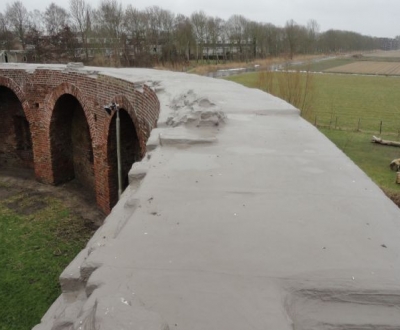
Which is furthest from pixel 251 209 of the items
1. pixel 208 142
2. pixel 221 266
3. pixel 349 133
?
pixel 349 133

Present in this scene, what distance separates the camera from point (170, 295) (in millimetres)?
1797

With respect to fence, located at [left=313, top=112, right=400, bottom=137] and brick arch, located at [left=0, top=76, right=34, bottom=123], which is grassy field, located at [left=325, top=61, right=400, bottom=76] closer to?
fence, located at [left=313, top=112, right=400, bottom=137]

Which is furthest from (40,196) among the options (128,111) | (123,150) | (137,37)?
(137,37)

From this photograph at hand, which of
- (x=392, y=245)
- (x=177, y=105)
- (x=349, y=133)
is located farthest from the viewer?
(x=349, y=133)

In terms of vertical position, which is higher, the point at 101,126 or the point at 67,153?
the point at 101,126

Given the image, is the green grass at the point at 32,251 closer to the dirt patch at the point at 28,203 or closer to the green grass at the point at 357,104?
the dirt patch at the point at 28,203

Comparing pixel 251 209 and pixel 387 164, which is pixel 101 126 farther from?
pixel 387 164

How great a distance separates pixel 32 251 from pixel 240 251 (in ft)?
21.0

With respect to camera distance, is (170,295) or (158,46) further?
(158,46)

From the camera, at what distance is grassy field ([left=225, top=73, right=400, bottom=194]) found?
1523 cm

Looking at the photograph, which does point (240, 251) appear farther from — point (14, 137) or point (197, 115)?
point (14, 137)

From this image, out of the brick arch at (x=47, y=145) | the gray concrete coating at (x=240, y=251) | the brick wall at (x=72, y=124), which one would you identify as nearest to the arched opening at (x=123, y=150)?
the brick wall at (x=72, y=124)

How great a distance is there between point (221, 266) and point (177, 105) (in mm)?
3818

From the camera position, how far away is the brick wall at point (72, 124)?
8.00 m
